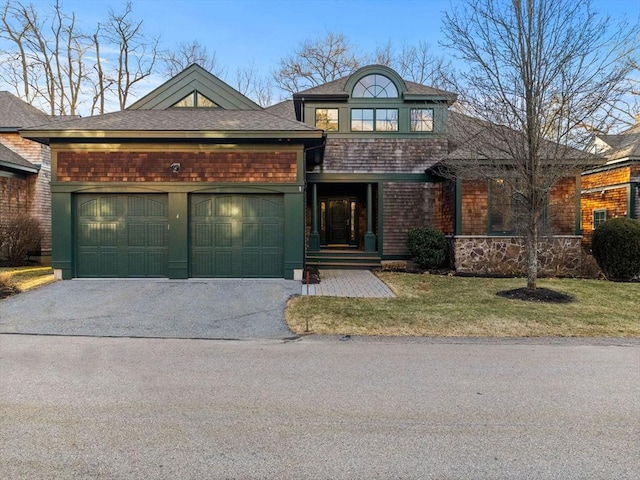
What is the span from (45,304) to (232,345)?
490 centimetres

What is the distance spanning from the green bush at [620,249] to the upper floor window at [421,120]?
6658 millimetres

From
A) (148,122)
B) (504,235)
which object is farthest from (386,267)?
(148,122)

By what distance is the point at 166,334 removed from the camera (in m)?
6.48

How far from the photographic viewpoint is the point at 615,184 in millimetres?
14586

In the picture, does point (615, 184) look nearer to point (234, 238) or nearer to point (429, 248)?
point (429, 248)

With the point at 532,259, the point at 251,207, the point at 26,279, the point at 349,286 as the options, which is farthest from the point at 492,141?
the point at 26,279

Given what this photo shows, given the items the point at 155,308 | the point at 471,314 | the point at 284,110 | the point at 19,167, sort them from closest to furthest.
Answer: the point at 471,314 < the point at 155,308 < the point at 19,167 < the point at 284,110

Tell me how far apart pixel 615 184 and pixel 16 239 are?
20.6m

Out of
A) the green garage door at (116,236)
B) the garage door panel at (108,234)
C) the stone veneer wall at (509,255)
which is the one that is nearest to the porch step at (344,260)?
the stone veneer wall at (509,255)

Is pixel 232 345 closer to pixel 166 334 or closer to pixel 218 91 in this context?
pixel 166 334

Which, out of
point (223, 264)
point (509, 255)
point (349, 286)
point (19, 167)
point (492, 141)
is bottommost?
point (349, 286)

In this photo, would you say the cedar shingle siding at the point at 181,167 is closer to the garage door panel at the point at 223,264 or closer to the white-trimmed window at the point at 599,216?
the garage door panel at the point at 223,264

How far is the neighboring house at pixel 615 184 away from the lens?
13672 millimetres

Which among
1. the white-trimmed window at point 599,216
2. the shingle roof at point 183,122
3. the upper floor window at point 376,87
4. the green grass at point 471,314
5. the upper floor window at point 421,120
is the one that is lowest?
the green grass at point 471,314
